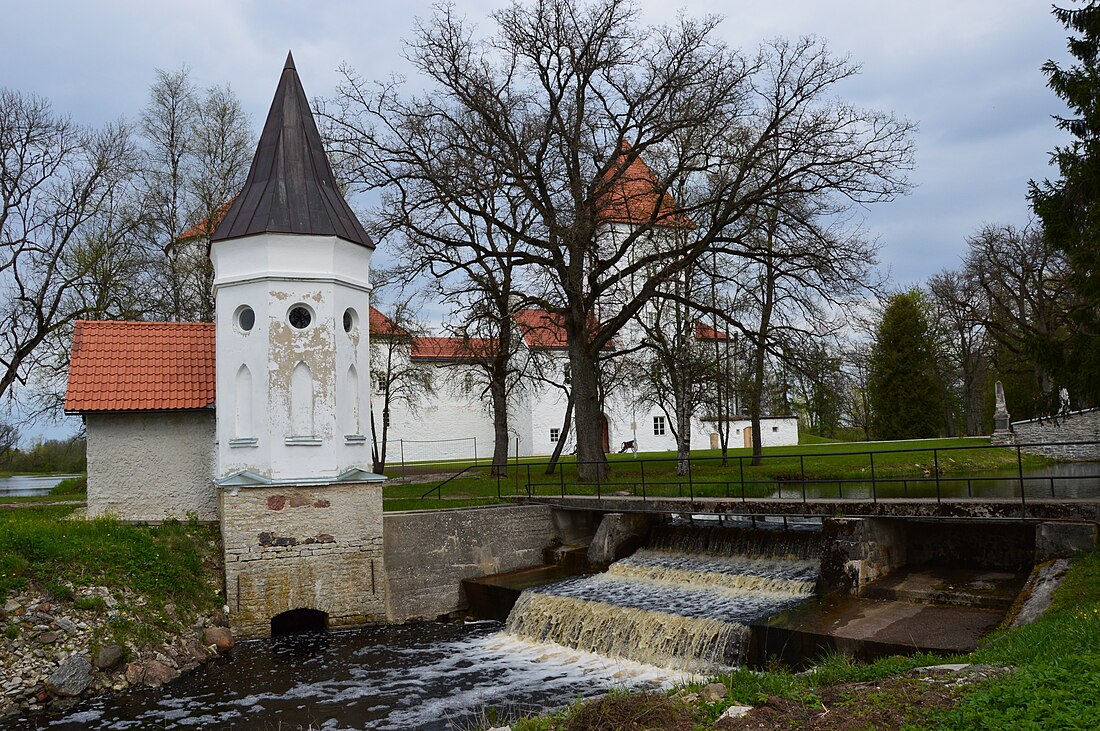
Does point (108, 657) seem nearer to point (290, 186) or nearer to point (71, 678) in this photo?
point (71, 678)

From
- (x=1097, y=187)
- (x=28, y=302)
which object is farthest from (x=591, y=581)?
(x=28, y=302)

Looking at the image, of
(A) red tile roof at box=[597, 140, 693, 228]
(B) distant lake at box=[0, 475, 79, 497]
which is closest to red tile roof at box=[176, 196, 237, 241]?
(B) distant lake at box=[0, 475, 79, 497]

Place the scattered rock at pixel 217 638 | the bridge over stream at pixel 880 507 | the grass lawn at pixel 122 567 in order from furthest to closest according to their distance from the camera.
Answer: the scattered rock at pixel 217 638, the grass lawn at pixel 122 567, the bridge over stream at pixel 880 507

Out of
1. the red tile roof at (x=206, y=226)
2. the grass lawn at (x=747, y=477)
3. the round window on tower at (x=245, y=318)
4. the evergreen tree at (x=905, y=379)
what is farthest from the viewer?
the evergreen tree at (x=905, y=379)

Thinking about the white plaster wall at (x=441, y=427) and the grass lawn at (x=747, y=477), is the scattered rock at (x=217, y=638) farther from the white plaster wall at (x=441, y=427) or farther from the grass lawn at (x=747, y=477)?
the white plaster wall at (x=441, y=427)

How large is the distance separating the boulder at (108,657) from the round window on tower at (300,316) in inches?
265

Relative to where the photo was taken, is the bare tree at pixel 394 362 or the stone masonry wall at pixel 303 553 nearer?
the stone masonry wall at pixel 303 553

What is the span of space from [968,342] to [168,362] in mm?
43546

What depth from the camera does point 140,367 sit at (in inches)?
690

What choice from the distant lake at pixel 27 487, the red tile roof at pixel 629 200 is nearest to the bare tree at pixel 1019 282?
the red tile roof at pixel 629 200

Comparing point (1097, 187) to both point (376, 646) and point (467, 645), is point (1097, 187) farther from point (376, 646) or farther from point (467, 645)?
point (376, 646)

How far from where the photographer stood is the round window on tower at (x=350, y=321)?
1708 centimetres

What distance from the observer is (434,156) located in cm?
2242

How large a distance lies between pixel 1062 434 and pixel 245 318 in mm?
33236
